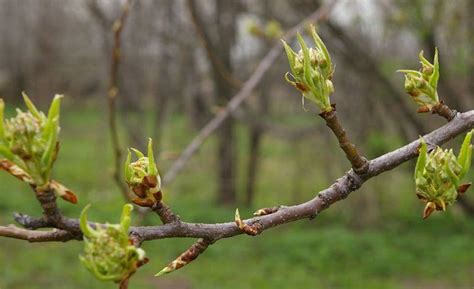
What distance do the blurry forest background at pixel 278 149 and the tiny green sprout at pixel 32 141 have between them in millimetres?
1848

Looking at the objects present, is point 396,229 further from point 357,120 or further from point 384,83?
point 384,83

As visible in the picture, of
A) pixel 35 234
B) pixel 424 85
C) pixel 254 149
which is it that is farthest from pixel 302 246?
pixel 35 234

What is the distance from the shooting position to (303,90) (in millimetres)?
1005

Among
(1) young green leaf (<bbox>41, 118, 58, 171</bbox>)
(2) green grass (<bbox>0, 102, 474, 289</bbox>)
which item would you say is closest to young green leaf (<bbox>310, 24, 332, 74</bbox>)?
(1) young green leaf (<bbox>41, 118, 58, 171</bbox>)

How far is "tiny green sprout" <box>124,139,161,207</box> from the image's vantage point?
0.93 metres

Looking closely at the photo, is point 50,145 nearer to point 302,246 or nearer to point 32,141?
point 32,141

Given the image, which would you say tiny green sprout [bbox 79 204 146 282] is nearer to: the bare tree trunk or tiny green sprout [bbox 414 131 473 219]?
tiny green sprout [bbox 414 131 473 219]

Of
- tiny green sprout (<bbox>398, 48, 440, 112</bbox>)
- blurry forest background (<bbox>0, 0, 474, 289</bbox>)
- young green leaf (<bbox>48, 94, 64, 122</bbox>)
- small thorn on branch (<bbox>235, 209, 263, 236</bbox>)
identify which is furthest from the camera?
blurry forest background (<bbox>0, 0, 474, 289</bbox>)

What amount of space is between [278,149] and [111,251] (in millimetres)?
13020

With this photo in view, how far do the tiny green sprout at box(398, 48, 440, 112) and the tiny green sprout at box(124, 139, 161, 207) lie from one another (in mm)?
475

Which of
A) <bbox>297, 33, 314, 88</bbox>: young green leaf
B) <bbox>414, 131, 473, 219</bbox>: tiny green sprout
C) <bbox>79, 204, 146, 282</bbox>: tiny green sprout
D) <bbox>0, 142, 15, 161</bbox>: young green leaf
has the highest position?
<bbox>297, 33, 314, 88</bbox>: young green leaf

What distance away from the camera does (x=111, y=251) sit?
81 centimetres

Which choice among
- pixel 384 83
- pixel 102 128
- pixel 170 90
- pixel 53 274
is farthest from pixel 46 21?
pixel 384 83

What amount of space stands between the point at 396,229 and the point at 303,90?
7609mm
